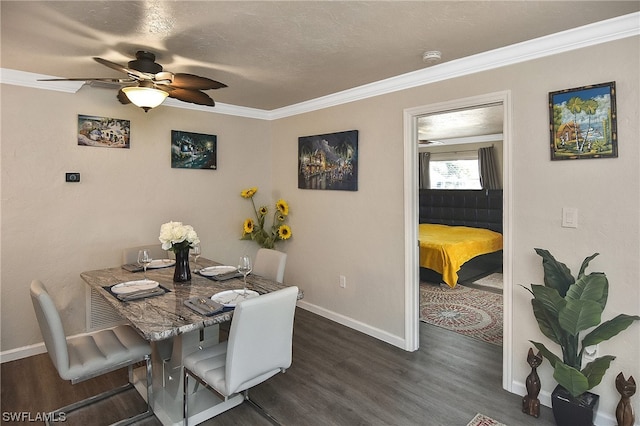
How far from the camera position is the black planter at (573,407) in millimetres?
1998

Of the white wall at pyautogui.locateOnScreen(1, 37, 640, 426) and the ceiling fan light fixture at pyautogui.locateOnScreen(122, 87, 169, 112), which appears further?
the ceiling fan light fixture at pyautogui.locateOnScreen(122, 87, 169, 112)

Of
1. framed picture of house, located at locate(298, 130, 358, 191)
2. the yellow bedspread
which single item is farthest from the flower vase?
the yellow bedspread

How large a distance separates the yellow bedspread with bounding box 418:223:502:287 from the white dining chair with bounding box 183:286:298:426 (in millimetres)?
3274

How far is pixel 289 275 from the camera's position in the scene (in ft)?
14.6

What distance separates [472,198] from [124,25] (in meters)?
6.10

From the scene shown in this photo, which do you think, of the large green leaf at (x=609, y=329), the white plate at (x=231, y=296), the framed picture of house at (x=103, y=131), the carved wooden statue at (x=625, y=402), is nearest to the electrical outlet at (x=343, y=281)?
the white plate at (x=231, y=296)

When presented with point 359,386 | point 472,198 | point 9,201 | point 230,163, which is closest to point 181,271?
point 359,386

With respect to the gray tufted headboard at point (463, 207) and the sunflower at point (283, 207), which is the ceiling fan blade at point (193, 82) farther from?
the gray tufted headboard at point (463, 207)

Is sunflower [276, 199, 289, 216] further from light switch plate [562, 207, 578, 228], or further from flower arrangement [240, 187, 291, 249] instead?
light switch plate [562, 207, 578, 228]

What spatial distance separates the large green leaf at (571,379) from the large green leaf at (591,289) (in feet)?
1.27

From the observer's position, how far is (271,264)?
2.99m

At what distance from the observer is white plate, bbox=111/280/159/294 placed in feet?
7.42

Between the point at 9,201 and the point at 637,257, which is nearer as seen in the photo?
the point at 637,257

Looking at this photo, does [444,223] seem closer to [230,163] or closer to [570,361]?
[230,163]
